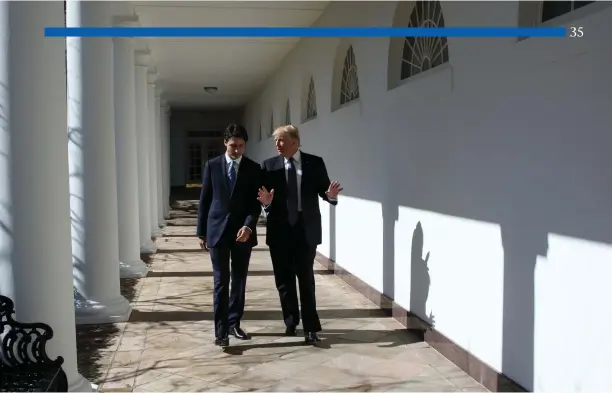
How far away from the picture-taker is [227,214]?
187 inches

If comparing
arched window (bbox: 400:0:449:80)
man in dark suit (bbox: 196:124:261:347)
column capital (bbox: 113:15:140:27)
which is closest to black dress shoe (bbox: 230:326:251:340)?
man in dark suit (bbox: 196:124:261:347)

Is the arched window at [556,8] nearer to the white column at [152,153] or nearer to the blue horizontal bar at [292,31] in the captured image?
the blue horizontal bar at [292,31]

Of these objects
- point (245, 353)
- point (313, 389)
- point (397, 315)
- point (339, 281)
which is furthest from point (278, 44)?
point (313, 389)

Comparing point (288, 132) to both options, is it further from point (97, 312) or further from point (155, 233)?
point (155, 233)

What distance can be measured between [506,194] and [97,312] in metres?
3.82

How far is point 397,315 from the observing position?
19.0 feet

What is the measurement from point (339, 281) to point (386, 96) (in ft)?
9.00

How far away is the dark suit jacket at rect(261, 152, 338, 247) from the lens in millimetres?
4902

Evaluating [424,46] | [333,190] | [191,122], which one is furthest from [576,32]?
[191,122]

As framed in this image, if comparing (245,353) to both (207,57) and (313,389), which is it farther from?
(207,57)

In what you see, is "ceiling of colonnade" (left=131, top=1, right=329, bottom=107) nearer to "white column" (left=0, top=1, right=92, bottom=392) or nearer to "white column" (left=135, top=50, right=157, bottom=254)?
"white column" (left=135, top=50, right=157, bottom=254)

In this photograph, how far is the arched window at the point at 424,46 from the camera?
17.0 feet

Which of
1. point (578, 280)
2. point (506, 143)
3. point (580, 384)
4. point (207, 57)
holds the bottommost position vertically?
point (580, 384)

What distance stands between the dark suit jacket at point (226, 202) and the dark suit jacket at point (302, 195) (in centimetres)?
13
